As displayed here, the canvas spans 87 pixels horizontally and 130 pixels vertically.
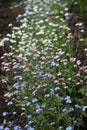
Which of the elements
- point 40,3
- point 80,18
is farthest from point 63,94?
point 40,3

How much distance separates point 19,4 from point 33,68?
3.55m

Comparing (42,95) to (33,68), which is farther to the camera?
(33,68)

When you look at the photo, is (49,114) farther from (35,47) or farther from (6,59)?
(6,59)

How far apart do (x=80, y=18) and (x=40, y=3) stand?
36.9 inches

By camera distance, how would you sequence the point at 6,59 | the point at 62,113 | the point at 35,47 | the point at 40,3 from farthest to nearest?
1. the point at 40,3
2. the point at 6,59
3. the point at 35,47
4. the point at 62,113

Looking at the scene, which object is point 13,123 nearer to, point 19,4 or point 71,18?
point 71,18

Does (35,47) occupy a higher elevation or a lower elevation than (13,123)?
higher

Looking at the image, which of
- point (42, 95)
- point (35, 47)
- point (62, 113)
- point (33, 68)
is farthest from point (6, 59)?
point (62, 113)

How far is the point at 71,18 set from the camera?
664cm

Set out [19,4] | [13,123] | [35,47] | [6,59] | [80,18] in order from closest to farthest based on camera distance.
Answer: [13,123]
[35,47]
[6,59]
[80,18]
[19,4]

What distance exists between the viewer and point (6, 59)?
223 inches

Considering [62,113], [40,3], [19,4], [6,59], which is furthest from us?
[19,4]

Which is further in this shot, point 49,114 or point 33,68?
point 33,68

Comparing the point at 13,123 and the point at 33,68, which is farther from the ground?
the point at 33,68
